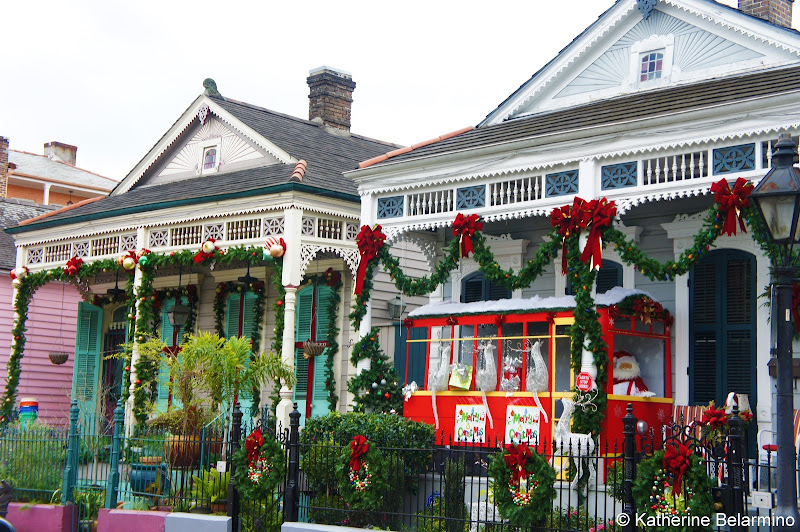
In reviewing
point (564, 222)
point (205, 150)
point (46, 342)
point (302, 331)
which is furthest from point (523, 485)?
point (46, 342)

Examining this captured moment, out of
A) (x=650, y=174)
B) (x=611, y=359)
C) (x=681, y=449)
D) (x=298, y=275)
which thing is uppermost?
(x=650, y=174)

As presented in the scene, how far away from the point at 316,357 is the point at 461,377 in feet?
17.0

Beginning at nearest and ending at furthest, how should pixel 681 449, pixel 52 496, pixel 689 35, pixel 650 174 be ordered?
pixel 681 449, pixel 650 174, pixel 52 496, pixel 689 35

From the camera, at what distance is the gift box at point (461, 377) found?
1381cm

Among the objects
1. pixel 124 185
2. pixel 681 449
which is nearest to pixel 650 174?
pixel 681 449

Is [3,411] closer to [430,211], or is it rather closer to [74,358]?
[74,358]

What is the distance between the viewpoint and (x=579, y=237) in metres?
12.6

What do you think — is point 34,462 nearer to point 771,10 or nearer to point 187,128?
point 187,128

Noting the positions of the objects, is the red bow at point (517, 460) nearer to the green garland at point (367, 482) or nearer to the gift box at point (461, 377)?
the green garland at point (367, 482)

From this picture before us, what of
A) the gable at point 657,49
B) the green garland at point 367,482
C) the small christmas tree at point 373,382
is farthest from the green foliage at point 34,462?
the gable at point 657,49

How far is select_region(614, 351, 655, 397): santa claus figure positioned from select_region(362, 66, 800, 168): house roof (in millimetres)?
3178

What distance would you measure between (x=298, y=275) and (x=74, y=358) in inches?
406

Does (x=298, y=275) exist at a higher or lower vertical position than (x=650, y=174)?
lower

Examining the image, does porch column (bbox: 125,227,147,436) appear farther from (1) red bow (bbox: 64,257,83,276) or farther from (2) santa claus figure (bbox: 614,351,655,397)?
(2) santa claus figure (bbox: 614,351,655,397)
